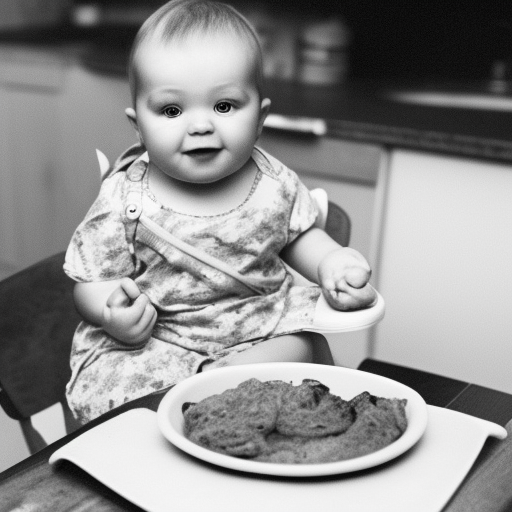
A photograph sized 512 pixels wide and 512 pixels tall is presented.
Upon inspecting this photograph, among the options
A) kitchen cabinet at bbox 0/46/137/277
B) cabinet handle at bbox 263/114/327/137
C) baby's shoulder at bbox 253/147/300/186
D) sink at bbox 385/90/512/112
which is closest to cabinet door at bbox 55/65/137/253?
kitchen cabinet at bbox 0/46/137/277

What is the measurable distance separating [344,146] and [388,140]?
0.31ft

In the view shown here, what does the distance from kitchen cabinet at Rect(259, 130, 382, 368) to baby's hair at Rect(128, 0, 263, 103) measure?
2.53 feet

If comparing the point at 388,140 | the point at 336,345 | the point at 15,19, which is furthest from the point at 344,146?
the point at 15,19

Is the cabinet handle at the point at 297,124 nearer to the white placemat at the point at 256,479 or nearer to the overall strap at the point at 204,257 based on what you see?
the overall strap at the point at 204,257

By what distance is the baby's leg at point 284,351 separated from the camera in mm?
796

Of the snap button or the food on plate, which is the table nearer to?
the food on plate

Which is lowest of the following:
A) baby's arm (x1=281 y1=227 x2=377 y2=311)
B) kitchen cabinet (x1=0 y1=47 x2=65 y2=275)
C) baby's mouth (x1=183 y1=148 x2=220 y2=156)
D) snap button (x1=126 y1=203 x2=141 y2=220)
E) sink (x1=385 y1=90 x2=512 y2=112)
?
kitchen cabinet (x1=0 y1=47 x2=65 y2=275)

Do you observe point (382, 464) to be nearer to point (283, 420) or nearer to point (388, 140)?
point (283, 420)

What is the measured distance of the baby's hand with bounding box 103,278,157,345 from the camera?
752mm

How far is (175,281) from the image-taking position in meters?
Answer: 0.83

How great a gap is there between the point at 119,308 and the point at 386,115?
3.16 feet

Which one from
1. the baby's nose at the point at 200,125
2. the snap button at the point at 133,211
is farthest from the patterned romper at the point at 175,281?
the baby's nose at the point at 200,125

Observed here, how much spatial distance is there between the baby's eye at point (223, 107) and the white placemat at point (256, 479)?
0.97 feet

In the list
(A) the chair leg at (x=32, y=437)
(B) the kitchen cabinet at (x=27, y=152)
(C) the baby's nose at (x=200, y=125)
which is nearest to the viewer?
(C) the baby's nose at (x=200, y=125)
